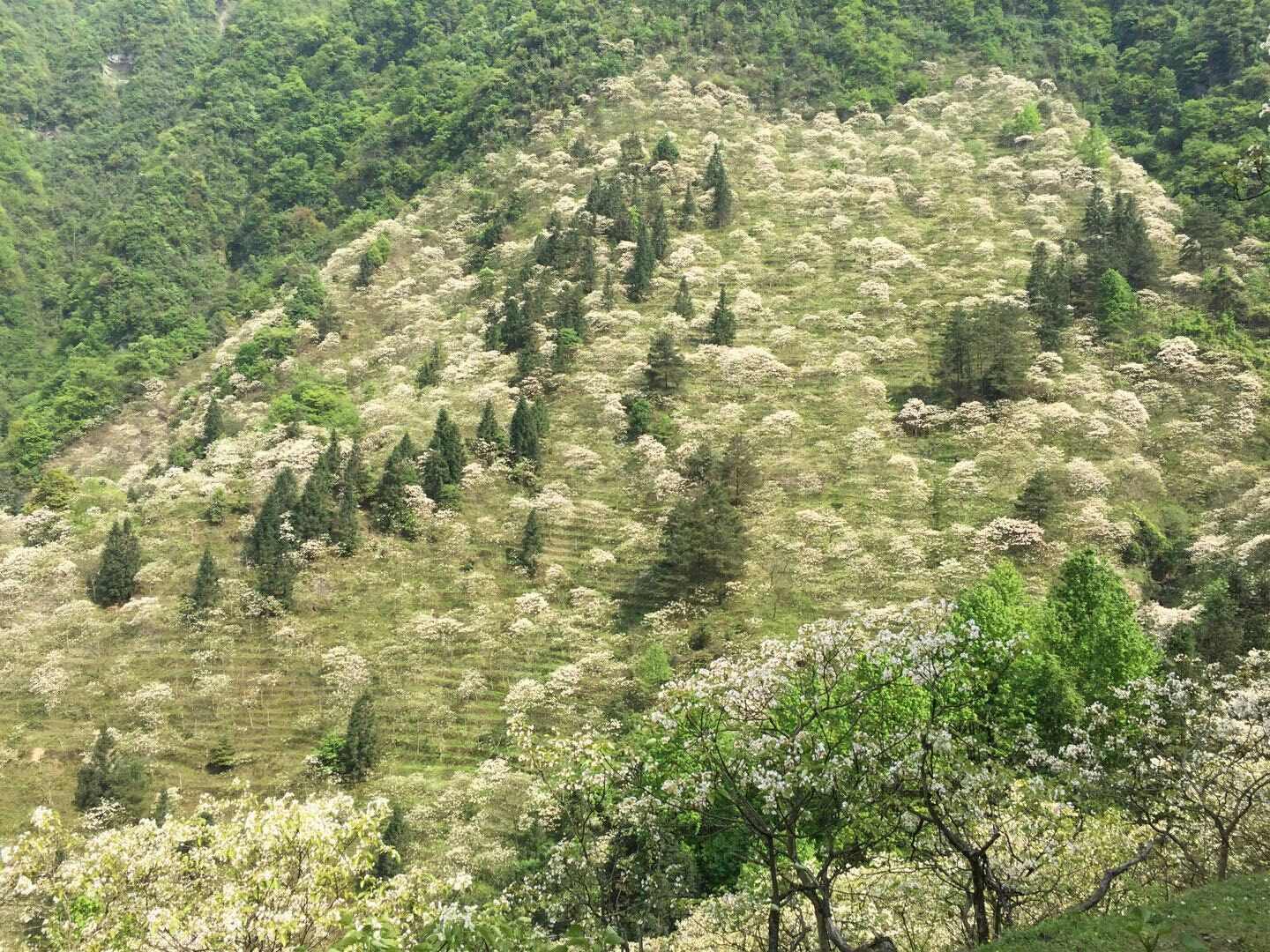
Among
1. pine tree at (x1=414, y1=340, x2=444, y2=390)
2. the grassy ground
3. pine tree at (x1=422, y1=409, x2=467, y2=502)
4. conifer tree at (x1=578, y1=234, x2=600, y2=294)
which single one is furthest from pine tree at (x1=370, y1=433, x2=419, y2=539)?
the grassy ground

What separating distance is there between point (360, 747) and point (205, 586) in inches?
887

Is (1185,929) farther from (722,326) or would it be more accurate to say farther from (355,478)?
(722,326)

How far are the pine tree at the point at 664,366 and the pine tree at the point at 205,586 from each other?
40277mm

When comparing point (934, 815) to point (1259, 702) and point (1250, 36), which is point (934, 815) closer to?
point (1259, 702)

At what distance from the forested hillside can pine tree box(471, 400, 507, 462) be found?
1.48ft

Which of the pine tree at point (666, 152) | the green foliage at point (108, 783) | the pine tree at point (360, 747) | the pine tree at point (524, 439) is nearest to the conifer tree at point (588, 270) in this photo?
the pine tree at point (666, 152)

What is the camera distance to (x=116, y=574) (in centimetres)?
6431

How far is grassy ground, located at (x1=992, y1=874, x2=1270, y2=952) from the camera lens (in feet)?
39.9

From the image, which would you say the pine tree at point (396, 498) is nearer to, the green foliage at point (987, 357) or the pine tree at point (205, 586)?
the pine tree at point (205, 586)

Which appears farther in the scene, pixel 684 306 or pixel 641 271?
pixel 641 271

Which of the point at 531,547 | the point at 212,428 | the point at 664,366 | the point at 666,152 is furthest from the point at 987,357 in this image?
the point at 212,428

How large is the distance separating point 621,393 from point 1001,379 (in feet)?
110

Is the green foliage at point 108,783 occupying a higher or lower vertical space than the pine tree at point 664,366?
lower

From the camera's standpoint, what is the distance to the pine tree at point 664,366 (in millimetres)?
78250
